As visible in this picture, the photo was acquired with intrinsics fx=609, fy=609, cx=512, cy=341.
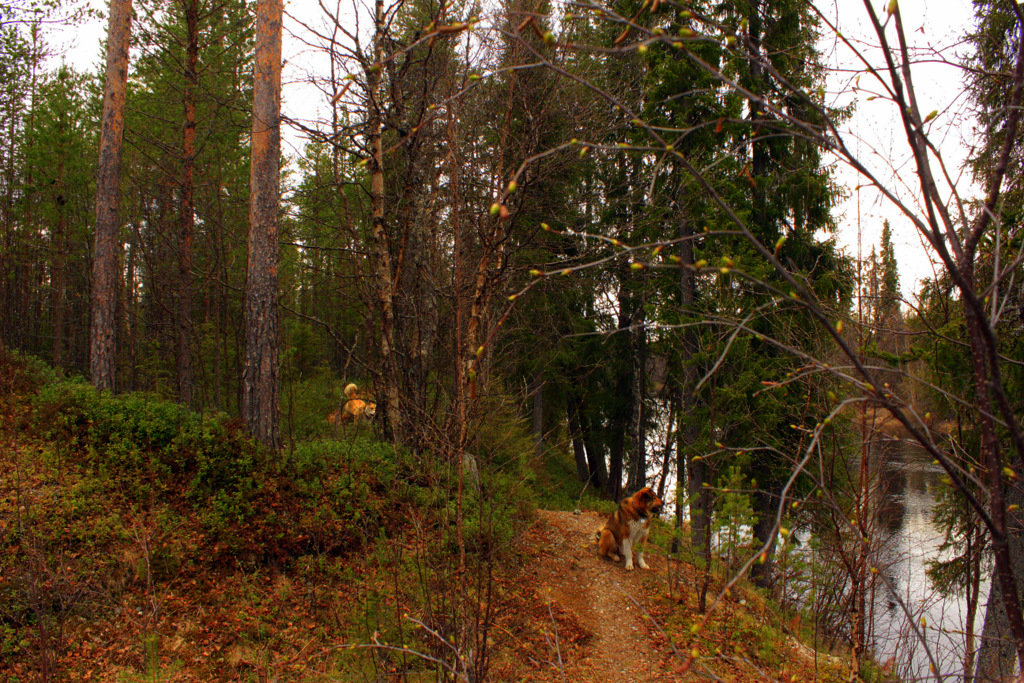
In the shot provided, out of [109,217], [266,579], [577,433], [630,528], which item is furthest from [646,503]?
[577,433]

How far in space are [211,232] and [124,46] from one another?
325cm

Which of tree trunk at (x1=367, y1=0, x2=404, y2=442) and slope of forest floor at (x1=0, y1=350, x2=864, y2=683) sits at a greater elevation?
tree trunk at (x1=367, y1=0, x2=404, y2=442)

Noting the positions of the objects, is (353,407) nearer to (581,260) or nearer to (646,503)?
(581,260)

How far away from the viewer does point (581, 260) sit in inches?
441

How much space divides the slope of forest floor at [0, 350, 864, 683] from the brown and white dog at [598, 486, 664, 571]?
0.66 ft

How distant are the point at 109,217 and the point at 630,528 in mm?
9475

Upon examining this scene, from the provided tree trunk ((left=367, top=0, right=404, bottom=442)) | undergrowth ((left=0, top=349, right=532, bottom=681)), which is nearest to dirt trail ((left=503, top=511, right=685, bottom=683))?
undergrowth ((left=0, top=349, right=532, bottom=681))

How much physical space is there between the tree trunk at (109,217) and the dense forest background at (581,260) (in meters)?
0.10

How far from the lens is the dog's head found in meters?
7.36

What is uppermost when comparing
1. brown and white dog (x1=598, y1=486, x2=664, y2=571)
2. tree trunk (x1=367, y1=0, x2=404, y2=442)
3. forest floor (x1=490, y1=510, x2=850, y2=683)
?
tree trunk (x1=367, y1=0, x2=404, y2=442)

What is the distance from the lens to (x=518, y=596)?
21.3 feet

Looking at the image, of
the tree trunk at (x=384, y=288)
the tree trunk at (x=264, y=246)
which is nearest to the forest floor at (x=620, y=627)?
the tree trunk at (x=384, y=288)

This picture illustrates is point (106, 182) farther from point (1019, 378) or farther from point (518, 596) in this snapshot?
point (1019, 378)

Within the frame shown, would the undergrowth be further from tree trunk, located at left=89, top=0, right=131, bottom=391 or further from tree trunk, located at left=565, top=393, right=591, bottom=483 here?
tree trunk, located at left=565, top=393, right=591, bottom=483
